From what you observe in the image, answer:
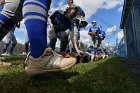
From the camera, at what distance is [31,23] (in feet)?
9.36

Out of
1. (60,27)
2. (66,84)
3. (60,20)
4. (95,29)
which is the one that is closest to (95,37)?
(95,29)

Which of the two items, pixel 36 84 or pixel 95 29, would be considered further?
pixel 95 29

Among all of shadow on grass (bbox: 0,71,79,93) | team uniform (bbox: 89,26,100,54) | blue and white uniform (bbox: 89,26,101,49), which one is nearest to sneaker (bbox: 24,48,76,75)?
shadow on grass (bbox: 0,71,79,93)

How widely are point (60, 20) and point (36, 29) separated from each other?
4.96 meters

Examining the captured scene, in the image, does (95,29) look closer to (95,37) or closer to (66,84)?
(95,37)

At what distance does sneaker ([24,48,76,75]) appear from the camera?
9.42 feet

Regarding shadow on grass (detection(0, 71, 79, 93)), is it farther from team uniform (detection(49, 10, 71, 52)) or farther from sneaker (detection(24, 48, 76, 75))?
team uniform (detection(49, 10, 71, 52))

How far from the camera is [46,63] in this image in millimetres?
2910

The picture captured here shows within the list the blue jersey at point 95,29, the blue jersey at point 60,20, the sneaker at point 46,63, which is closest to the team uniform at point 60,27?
the blue jersey at point 60,20

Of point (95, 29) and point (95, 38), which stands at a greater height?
point (95, 29)

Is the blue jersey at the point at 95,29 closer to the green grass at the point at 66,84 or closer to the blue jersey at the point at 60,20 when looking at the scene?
the blue jersey at the point at 60,20

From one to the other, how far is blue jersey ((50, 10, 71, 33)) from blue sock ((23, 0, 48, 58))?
4.79 m

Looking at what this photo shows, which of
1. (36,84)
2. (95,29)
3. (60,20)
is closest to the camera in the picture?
(36,84)

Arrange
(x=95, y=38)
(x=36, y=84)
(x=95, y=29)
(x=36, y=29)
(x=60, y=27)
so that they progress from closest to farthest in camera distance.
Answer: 1. (x=36, y=29)
2. (x=36, y=84)
3. (x=60, y=27)
4. (x=95, y=38)
5. (x=95, y=29)
